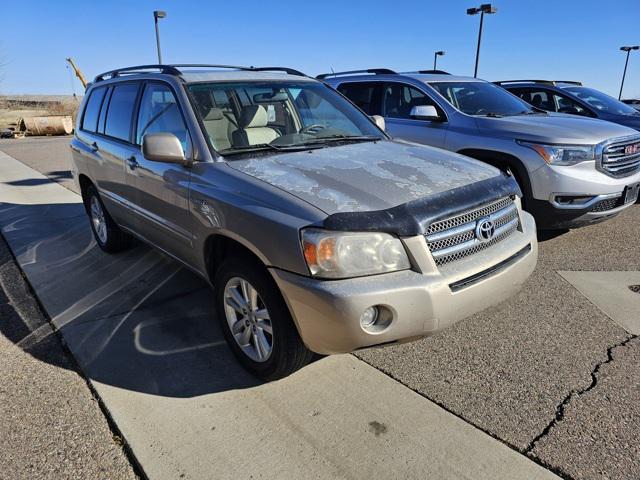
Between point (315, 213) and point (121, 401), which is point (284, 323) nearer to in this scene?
point (315, 213)

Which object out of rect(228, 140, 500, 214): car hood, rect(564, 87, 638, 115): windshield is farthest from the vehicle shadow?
rect(564, 87, 638, 115): windshield

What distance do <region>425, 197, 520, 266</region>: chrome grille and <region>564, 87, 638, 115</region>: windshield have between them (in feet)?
21.8

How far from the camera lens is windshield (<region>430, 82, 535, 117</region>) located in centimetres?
595

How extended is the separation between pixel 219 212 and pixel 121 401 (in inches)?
47.1

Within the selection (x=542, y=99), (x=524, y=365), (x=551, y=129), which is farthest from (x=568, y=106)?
(x=524, y=365)

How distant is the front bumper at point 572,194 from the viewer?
4.67 meters

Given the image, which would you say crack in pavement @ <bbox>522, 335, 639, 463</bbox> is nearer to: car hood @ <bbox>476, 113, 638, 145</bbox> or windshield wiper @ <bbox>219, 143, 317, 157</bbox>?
windshield wiper @ <bbox>219, 143, 317, 157</bbox>

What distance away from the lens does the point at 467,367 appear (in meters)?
2.96

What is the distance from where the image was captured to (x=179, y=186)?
10.4 feet

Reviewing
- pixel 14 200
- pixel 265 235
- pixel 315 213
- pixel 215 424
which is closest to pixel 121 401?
pixel 215 424

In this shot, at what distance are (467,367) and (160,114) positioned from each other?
2790mm

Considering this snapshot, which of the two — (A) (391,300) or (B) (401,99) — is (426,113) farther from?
(A) (391,300)

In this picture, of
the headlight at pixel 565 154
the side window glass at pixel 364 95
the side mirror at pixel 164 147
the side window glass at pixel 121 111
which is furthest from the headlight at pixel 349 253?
the side window glass at pixel 364 95

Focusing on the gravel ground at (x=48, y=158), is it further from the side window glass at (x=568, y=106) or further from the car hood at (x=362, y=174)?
the side window glass at (x=568, y=106)
